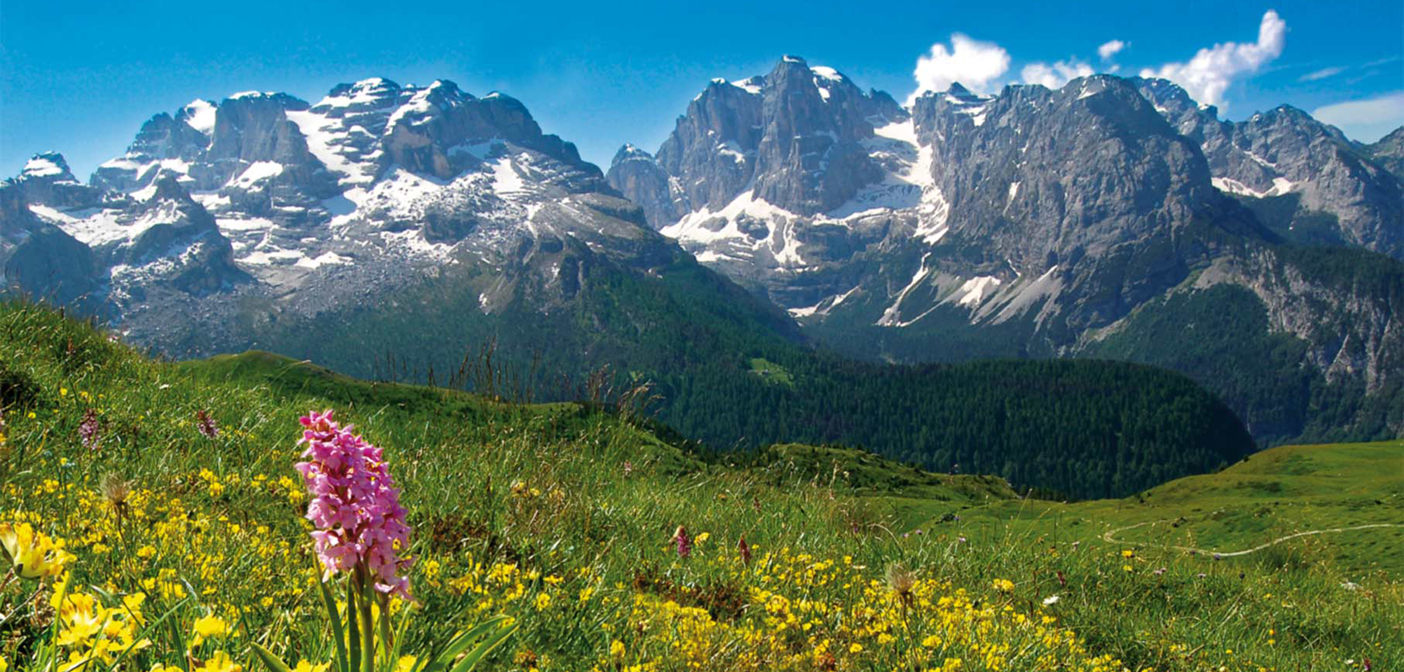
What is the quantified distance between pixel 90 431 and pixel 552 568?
14.8 feet

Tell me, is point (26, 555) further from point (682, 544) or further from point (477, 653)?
point (682, 544)

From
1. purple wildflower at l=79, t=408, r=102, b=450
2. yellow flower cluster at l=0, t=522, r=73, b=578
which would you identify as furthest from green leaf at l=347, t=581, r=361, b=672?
purple wildflower at l=79, t=408, r=102, b=450

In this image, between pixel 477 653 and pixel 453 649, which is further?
pixel 453 649

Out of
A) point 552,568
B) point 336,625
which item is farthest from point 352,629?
point 552,568

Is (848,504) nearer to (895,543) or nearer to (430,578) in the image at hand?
(895,543)

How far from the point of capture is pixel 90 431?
6.85 m

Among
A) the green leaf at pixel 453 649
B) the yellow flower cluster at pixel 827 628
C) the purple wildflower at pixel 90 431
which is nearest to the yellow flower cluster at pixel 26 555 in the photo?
the green leaf at pixel 453 649

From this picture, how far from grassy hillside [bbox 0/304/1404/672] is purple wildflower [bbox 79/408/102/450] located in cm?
3

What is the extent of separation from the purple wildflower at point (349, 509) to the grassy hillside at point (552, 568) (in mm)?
414

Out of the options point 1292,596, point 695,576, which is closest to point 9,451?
point 695,576

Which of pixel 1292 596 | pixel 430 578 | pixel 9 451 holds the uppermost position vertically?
pixel 9 451

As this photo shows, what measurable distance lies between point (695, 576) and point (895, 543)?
10.2 ft

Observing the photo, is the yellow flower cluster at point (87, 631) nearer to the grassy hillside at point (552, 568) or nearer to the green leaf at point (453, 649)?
the grassy hillside at point (552, 568)

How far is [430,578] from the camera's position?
4.93 m
